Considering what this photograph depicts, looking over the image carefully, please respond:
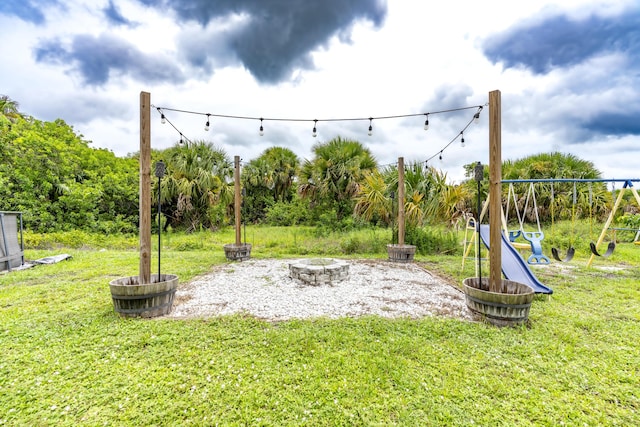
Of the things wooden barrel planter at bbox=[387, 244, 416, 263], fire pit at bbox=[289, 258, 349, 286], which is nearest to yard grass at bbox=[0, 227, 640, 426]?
fire pit at bbox=[289, 258, 349, 286]

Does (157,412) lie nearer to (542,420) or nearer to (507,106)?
(542,420)

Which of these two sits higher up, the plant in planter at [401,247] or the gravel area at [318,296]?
the plant in planter at [401,247]

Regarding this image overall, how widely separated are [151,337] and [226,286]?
1745mm

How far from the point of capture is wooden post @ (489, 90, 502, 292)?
107 inches

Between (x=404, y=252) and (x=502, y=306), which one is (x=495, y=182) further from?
(x=404, y=252)

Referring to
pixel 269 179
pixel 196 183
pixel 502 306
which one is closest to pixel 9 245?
pixel 196 183

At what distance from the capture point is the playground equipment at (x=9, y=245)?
495 centimetres

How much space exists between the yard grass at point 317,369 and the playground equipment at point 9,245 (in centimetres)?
278

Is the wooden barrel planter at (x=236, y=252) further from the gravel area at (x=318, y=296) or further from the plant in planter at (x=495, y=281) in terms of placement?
the plant in planter at (x=495, y=281)

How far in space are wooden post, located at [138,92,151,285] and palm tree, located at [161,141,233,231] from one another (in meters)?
6.96

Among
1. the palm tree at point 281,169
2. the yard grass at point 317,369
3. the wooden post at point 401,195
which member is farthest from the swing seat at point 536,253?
the palm tree at point 281,169

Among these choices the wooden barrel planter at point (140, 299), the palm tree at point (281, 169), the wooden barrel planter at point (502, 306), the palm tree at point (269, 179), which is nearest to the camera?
the wooden barrel planter at point (502, 306)

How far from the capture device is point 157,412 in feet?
4.92

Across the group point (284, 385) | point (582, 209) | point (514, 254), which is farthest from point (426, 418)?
point (582, 209)
